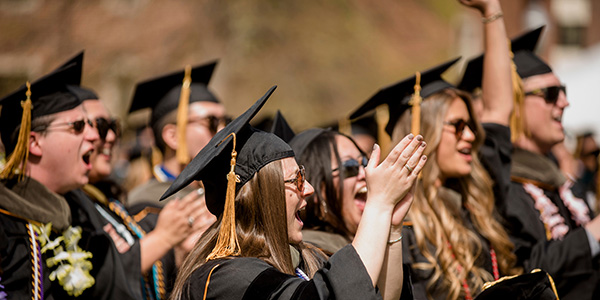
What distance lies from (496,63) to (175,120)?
233 cm

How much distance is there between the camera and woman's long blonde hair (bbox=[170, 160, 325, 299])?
2.31 m

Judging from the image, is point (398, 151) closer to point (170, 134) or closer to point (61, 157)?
point (61, 157)

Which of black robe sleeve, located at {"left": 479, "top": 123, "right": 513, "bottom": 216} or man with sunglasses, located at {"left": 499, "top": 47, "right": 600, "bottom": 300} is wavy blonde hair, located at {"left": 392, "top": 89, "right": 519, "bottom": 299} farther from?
man with sunglasses, located at {"left": 499, "top": 47, "right": 600, "bottom": 300}

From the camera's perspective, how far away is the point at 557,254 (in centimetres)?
369

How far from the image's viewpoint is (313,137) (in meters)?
3.41

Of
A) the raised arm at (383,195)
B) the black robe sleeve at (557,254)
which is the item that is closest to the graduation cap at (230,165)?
the raised arm at (383,195)

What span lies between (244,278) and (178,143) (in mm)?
2645

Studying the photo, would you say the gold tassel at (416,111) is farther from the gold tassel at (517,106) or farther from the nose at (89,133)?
the nose at (89,133)

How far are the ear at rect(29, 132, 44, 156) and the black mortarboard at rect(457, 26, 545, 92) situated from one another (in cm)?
266

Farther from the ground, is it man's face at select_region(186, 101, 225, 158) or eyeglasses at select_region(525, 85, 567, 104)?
man's face at select_region(186, 101, 225, 158)

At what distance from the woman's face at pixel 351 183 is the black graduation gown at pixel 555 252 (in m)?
1.02

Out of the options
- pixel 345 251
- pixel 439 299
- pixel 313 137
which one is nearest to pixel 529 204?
pixel 439 299

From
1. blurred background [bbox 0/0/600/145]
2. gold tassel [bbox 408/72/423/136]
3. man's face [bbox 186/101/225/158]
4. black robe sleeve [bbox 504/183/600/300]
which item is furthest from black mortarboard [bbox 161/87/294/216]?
blurred background [bbox 0/0/600/145]

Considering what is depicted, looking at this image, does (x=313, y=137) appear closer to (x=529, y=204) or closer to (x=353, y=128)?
(x=529, y=204)
